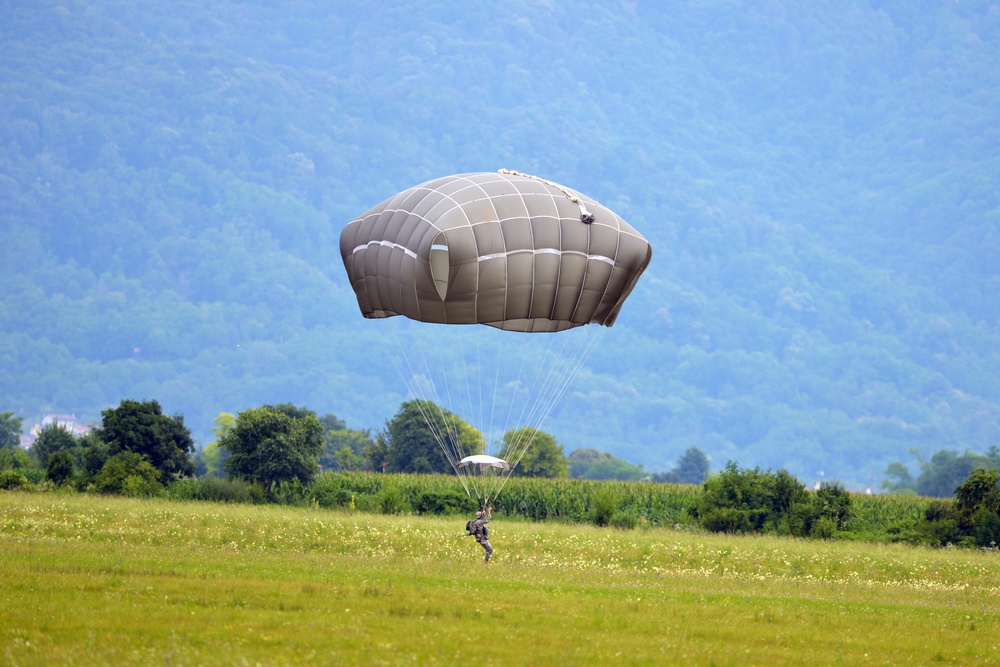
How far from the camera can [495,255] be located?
89.9 ft

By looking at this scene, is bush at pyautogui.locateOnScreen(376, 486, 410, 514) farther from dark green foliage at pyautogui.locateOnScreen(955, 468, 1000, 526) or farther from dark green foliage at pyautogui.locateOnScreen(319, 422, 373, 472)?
dark green foliage at pyautogui.locateOnScreen(319, 422, 373, 472)

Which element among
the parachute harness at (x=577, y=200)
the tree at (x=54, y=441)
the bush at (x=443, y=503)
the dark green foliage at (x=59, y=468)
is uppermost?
the parachute harness at (x=577, y=200)

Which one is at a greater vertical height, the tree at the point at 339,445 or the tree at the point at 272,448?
the tree at the point at 339,445

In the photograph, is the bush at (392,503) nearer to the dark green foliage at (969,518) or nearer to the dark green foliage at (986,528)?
the dark green foliage at (969,518)

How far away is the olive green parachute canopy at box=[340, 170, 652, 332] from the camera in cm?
2712

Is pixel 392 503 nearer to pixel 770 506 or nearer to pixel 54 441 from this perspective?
pixel 770 506

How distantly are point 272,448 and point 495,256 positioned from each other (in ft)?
104

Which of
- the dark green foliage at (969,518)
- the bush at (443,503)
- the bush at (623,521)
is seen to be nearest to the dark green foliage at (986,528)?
the dark green foliage at (969,518)

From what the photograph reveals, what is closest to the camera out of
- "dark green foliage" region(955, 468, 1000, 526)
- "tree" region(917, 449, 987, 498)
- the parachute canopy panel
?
the parachute canopy panel

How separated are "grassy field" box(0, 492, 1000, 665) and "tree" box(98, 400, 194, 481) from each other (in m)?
17.0

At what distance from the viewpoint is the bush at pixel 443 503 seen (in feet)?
169

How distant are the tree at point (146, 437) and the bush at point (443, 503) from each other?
1261 centimetres

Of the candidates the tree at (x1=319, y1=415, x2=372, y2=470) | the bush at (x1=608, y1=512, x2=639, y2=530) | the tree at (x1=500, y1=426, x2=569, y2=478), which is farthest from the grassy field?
the tree at (x1=319, y1=415, x2=372, y2=470)

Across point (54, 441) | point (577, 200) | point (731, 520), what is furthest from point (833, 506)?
point (54, 441)
